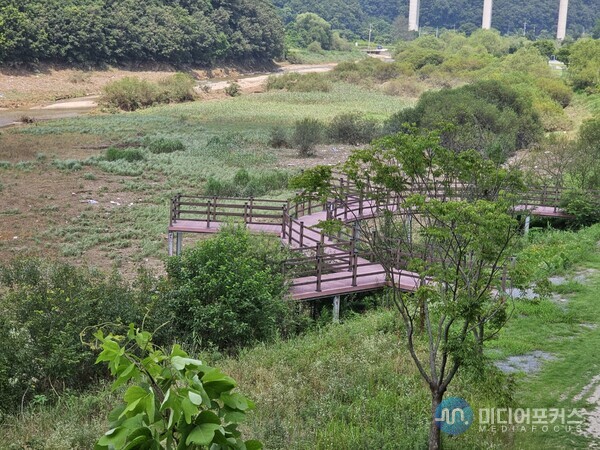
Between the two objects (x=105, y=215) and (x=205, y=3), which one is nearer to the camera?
(x=105, y=215)

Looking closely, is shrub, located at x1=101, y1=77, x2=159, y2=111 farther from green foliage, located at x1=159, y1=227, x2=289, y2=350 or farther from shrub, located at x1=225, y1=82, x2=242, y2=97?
green foliage, located at x1=159, y1=227, x2=289, y2=350

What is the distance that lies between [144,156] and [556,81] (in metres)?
38.3

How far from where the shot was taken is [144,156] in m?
37.4

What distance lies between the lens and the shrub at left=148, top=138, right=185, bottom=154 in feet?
130

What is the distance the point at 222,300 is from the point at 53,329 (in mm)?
2923

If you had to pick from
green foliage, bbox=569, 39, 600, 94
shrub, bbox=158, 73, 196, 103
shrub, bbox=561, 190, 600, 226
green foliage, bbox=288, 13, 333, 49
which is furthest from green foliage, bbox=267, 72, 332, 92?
green foliage, bbox=288, 13, 333, 49

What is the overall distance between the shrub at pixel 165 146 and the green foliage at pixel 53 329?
25969 mm

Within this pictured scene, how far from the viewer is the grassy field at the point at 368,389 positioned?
901 centimetres

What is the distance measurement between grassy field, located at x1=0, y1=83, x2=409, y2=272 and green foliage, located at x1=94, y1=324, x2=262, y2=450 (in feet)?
57.9

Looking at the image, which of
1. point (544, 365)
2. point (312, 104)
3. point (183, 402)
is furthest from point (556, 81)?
point (183, 402)

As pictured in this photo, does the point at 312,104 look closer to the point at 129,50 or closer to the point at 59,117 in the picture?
the point at 59,117

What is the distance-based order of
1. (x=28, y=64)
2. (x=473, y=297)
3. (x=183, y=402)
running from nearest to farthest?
(x=183, y=402), (x=473, y=297), (x=28, y=64)

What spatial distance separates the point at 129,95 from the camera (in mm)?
63688

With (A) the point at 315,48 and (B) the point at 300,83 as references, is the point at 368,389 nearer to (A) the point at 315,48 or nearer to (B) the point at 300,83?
(B) the point at 300,83
